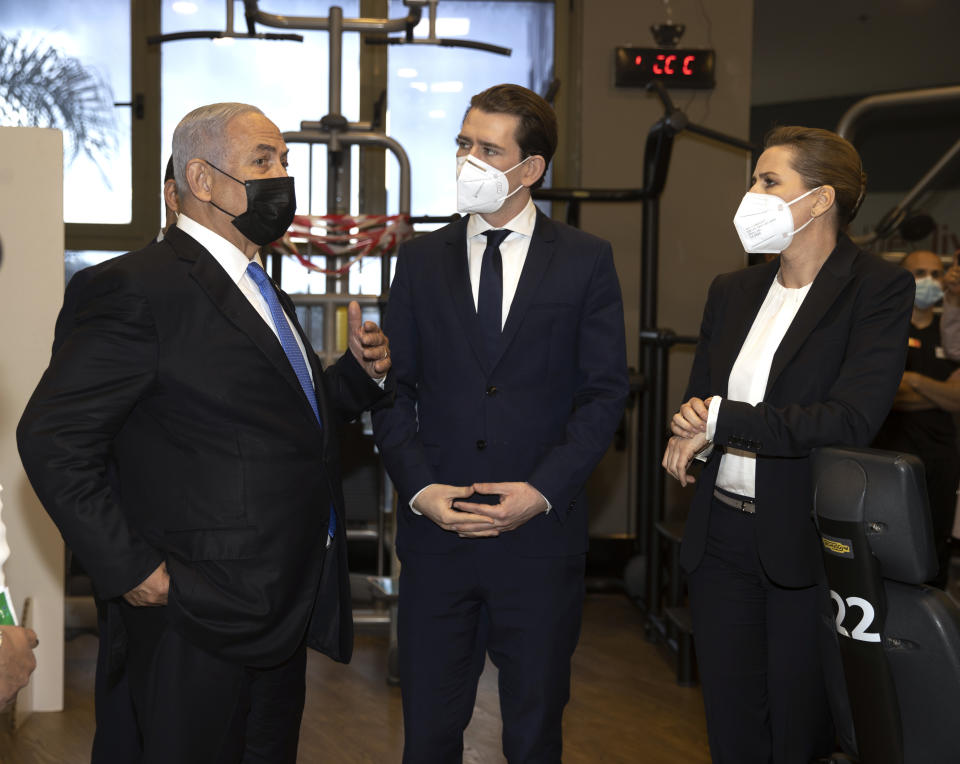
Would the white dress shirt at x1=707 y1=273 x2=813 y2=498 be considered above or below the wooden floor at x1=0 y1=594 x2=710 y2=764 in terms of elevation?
above

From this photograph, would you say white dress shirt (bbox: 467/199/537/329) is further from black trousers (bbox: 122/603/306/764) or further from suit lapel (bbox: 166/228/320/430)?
black trousers (bbox: 122/603/306/764)

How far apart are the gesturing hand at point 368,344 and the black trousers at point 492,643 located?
0.39 meters

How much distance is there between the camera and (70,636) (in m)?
3.88

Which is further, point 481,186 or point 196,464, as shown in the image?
point 481,186

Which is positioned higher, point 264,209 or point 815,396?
point 264,209

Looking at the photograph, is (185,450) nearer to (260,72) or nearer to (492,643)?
(492,643)

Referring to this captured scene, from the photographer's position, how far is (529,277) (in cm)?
198

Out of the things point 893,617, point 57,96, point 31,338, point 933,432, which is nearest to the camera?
point 893,617

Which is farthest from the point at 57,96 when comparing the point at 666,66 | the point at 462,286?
the point at 462,286

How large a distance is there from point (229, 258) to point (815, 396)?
1.11 m

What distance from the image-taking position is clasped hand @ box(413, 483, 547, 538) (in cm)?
186

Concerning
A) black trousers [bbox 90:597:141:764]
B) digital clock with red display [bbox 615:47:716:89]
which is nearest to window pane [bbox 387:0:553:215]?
digital clock with red display [bbox 615:47:716:89]

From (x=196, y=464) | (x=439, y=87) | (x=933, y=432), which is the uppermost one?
(x=439, y=87)

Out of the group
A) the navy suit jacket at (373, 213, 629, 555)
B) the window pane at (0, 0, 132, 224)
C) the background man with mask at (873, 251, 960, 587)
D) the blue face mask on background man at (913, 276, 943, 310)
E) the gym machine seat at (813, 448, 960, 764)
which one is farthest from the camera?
the window pane at (0, 0, 132, 224)
